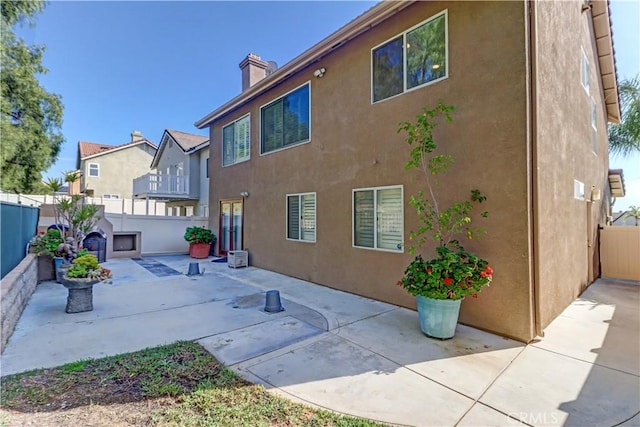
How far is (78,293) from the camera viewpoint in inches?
209

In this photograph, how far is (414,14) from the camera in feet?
18.6

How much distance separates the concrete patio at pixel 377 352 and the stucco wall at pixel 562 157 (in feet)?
2.68

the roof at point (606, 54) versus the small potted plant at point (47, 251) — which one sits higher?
the roof at point (606, 54)

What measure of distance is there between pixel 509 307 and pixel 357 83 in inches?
209

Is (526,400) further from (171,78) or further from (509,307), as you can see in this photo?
(171,78)

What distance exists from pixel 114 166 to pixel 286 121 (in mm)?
22483

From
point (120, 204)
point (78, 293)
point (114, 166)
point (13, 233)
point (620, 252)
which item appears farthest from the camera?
point (114, 166)

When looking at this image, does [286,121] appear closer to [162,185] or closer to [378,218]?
[378,218]

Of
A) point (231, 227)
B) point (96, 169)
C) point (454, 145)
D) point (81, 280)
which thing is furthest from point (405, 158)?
point (96, 169)

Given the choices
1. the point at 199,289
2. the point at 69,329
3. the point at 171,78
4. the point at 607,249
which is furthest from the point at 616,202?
the point at 171,78

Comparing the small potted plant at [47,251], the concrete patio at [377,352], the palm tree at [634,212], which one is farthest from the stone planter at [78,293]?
the palm tree at [634,212]

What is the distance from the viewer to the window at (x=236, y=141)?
1079cm

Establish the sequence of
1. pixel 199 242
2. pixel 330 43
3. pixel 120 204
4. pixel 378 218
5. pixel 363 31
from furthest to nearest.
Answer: pixel 120 204 → pixel 199 242 → pixel 330 43 → pixel 363 31 → pixel 378 218

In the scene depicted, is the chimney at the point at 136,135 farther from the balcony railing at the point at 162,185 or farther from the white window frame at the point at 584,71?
the white window frame at the point at 584,71
